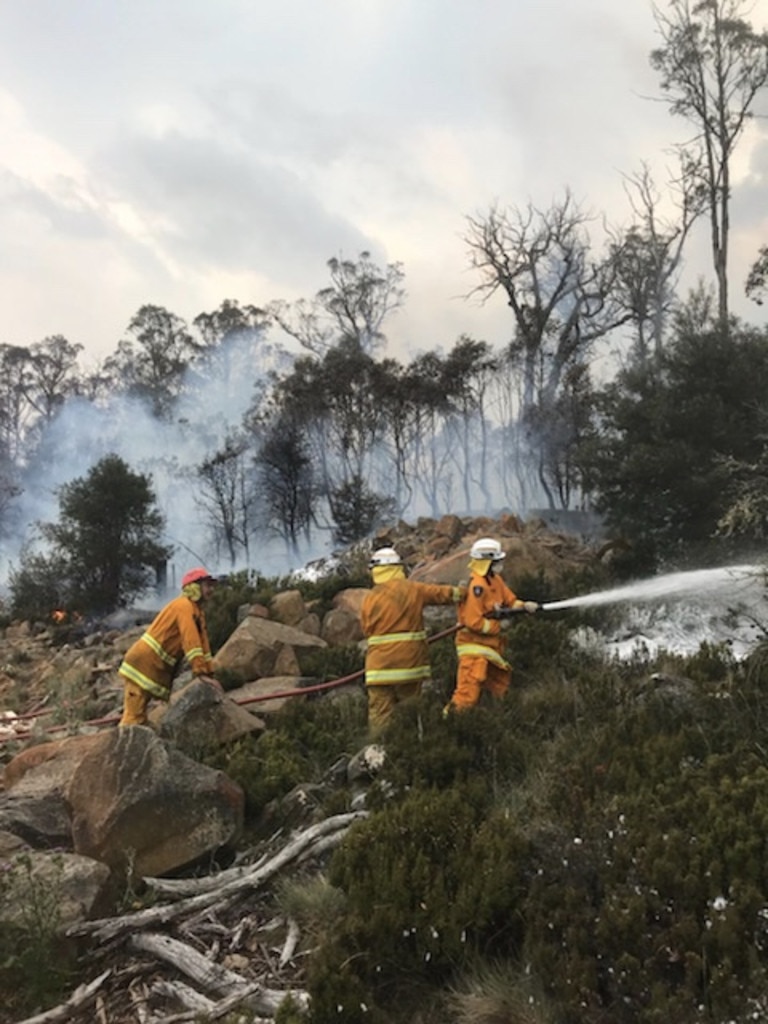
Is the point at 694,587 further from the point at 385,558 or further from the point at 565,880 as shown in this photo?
the point at 565,880

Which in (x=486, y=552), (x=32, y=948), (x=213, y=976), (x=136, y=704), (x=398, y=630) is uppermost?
(x=486, y=552)

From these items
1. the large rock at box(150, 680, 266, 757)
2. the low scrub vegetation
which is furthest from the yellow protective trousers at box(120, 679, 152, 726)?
the low scrub vegetation

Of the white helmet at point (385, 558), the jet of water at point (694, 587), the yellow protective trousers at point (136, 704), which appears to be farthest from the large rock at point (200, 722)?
the jet of water at point (694, 587)

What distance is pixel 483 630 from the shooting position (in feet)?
24.2

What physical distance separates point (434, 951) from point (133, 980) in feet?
5.15

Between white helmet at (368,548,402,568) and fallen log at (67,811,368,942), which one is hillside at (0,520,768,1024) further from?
white helmet at (368,548,402,568)

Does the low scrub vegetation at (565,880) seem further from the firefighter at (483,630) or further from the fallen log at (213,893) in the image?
the firefighter at (483,630)

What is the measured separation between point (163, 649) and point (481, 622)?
3.02m

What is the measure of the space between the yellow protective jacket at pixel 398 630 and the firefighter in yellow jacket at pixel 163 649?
1.56 metres

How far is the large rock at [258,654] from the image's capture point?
10461mm

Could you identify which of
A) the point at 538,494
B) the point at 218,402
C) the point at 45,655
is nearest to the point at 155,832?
the point at 45,655

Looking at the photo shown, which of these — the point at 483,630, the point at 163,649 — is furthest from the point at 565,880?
the point at 163,649

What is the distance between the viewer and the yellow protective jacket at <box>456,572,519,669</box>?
7406mm

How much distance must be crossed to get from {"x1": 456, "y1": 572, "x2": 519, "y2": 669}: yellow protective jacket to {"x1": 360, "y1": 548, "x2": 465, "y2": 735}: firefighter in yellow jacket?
151 mm
